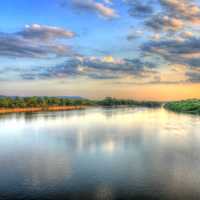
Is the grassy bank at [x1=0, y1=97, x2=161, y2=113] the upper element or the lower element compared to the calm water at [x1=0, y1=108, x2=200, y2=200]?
upper

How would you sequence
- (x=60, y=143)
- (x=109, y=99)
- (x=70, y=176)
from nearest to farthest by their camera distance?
(x=70, y=176) < (x=60, y=143) < (x=109, y=99)

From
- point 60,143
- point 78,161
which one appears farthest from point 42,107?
point 78,161

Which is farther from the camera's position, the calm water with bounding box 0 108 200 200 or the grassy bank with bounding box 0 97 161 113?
the grassy bank with bounding box 0 97 161 113

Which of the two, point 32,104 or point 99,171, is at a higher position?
point 32,104

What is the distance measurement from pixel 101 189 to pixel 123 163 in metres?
4.51

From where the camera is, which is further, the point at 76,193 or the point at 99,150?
the point at 99,150

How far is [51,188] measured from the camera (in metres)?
10.5

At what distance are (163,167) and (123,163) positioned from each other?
2.22 meters

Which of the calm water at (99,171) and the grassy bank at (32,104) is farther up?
the grassy bank at (32,104)

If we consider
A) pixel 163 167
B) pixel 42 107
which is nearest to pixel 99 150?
pixel 163 167

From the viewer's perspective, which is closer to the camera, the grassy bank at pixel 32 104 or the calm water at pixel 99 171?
the calm water at pixel 99 171

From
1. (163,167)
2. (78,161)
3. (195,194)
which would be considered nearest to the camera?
(195,194)

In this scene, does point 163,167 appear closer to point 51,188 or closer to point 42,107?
point 51,188

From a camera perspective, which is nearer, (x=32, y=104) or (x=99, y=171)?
(x=99, y=171)
